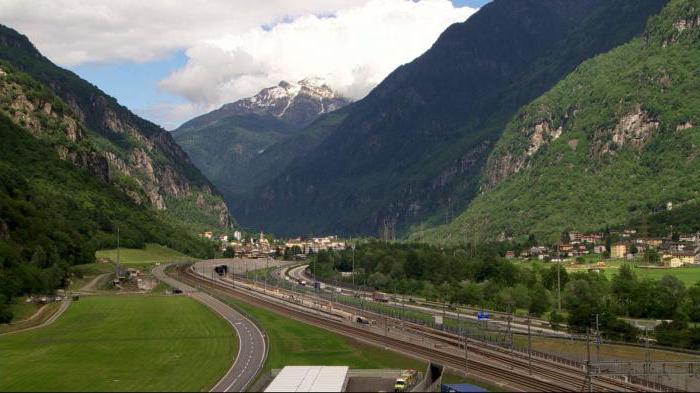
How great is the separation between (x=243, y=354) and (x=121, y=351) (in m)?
17.3

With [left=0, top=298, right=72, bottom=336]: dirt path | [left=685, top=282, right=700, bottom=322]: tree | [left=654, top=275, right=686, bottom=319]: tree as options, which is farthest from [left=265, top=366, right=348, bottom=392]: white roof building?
[left=654, top=275, right=686, bottom=319]: tree

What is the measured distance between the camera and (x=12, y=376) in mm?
103750

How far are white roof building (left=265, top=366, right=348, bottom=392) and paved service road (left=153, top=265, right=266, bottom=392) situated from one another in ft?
21.3

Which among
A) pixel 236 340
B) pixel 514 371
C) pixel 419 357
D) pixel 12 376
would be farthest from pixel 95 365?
pixel 514 371

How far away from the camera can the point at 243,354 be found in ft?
387

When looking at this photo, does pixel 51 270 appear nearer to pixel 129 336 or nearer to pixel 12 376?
pixel 129 336

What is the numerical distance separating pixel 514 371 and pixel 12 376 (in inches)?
2233

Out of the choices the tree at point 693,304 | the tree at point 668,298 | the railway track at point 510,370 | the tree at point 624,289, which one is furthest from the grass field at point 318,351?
the tree at point 624,289

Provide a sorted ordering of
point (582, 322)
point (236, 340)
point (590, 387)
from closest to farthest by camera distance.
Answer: point (590, 387), point (236, 340), point (582, 322)

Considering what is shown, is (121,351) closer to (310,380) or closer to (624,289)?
(310,380)

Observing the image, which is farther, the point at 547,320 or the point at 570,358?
the point at 547,320

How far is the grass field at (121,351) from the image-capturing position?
3922 inches

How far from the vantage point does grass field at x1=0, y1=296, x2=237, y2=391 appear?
99625mm

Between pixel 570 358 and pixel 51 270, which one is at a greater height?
pixel 51 270
